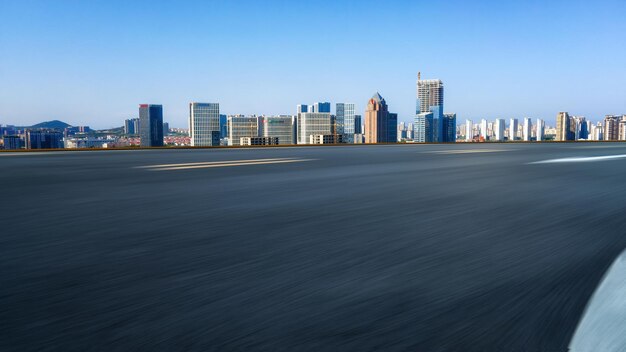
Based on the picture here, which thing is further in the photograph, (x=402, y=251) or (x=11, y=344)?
(x=402, y=251)

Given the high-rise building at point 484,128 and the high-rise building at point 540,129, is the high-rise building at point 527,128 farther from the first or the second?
the high-rise building at point 484,128

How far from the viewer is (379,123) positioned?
247ft

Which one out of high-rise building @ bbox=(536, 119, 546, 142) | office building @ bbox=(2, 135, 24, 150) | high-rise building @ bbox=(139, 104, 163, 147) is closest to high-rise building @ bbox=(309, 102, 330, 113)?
high-rise building @ bbox=(536, 119, 546, 142)

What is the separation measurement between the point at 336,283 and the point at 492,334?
497mm

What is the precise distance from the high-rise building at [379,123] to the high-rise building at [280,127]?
21.7 metres

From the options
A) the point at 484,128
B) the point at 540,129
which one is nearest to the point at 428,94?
the point at 484,128

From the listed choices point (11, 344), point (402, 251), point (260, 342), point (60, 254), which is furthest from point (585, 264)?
point (60, 254)

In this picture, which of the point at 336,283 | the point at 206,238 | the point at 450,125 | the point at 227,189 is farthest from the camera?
the point at 450,125

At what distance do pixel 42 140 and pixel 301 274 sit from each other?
2167cm

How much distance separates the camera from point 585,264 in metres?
1.64

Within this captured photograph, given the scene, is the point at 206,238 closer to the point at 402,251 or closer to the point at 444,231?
the point at 402,251

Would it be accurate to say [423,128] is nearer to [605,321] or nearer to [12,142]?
[12,142]

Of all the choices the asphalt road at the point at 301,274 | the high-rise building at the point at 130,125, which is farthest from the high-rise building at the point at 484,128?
the asphalt road at the point at 301,274

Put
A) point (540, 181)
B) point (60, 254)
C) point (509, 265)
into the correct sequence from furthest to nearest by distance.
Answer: point (540, 181), point (60, 254), point (509, 265)
